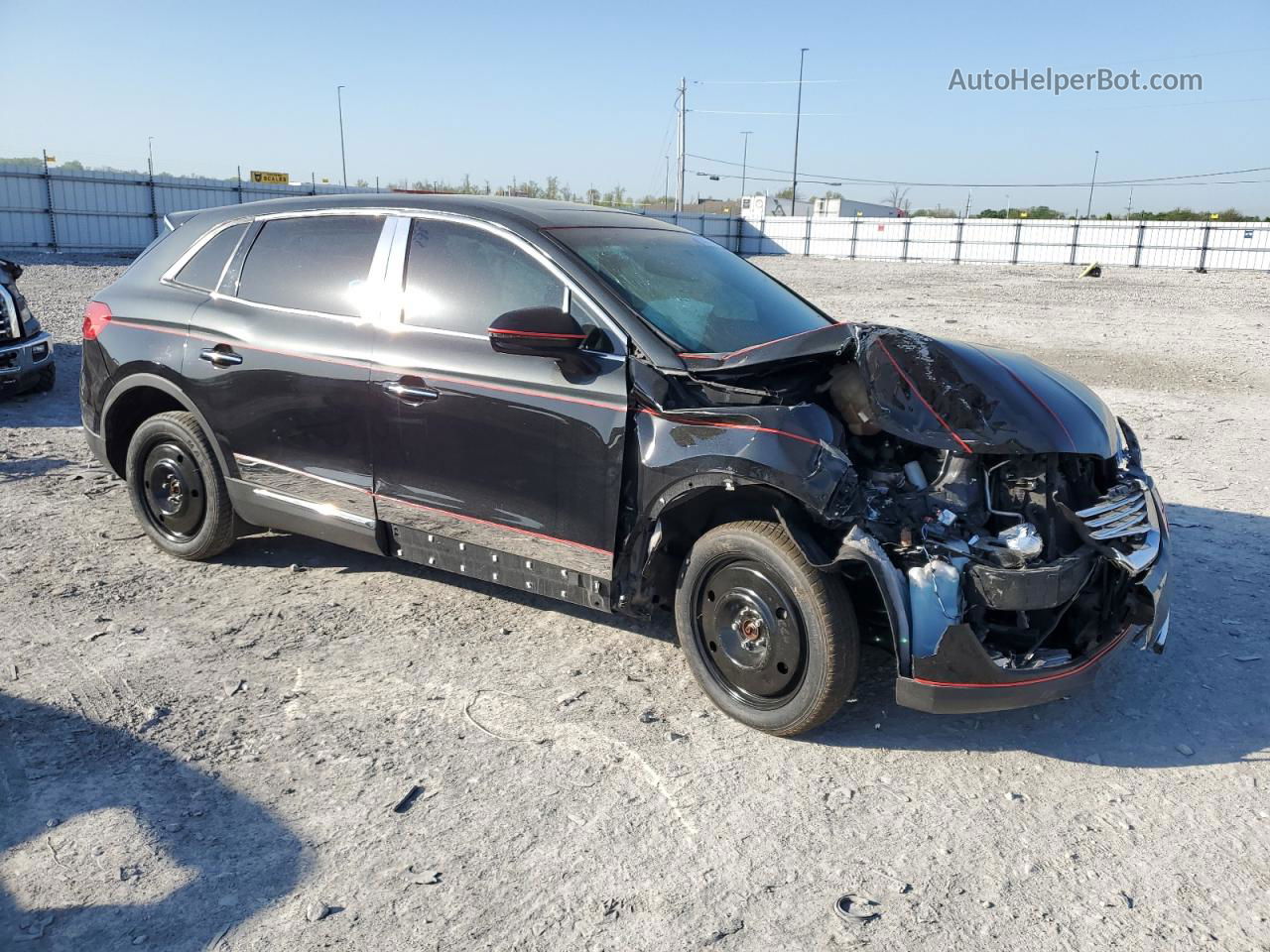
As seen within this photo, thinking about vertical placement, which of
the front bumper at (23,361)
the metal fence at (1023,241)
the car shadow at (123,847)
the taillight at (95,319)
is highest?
the metal fence at (1023,241)

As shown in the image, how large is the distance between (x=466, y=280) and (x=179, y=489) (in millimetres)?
2220

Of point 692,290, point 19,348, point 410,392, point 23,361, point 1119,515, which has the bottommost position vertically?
point 23,361

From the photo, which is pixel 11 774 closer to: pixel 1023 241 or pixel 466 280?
pixel 466 280

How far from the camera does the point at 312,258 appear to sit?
188 inches

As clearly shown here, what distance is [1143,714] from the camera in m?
3.88

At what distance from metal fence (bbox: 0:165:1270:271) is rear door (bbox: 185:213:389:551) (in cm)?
2010

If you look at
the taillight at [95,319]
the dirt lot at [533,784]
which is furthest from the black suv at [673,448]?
the taillight at [95,319]

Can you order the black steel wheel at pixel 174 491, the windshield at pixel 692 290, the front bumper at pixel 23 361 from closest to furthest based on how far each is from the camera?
the windshield at pixel 692 290, the black steel wheel at pixel 174 491, the front bumper at pixel 23 361

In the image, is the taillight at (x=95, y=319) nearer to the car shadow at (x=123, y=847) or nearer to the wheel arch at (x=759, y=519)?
the car shadow at (x=123, y=847)

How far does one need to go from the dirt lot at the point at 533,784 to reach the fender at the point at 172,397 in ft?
2.05

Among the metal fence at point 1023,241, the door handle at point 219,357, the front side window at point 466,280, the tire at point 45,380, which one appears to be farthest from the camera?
the metal fence at point 1023,241

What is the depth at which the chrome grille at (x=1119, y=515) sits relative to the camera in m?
3.54

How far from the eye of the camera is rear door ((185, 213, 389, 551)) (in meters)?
4.54

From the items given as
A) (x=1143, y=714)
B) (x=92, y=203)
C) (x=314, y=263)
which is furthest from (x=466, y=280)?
(x=92, y=203)
